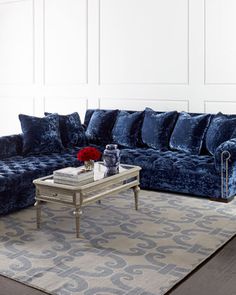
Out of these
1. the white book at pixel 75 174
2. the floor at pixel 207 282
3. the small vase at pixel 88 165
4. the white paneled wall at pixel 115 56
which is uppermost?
the white paneled wall at pixel 115 56

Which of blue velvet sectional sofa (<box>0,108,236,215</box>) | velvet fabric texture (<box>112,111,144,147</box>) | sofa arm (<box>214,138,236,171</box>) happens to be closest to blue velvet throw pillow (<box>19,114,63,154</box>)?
blue velvet sectional sofa (<box>0,108,236,215</box>)

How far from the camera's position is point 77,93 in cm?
672

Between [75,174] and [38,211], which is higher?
[75,174]

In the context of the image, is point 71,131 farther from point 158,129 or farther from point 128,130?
point 158,129

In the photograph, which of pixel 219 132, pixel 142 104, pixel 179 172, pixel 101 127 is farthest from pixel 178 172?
pixel 142 104

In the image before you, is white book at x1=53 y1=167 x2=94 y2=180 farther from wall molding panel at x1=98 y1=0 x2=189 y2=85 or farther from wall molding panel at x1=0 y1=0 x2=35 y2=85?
wall molding panel at x1=0 y1=0 x2=35 y2=85

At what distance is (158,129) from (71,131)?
105cm

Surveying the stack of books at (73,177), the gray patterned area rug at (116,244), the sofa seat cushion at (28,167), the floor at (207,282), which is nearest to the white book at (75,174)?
the stack of books at (73,177)

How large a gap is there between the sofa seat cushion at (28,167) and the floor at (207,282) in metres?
1.36

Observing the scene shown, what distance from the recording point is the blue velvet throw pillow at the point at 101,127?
5.78m

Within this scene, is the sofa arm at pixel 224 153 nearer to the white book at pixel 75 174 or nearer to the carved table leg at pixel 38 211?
the white book at pixel 75 174

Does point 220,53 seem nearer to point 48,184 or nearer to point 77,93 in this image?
point 77,93

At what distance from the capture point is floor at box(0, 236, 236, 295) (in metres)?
2.69

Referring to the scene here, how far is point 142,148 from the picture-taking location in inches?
218
